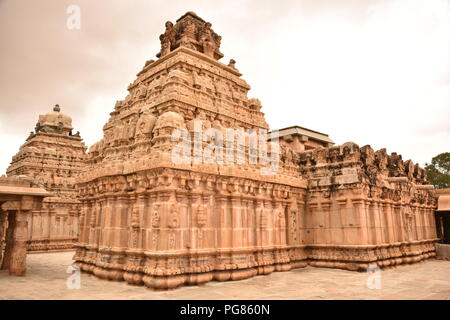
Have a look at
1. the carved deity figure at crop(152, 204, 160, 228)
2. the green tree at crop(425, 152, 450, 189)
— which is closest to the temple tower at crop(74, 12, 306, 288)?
the carved deity figure at crop(152, 204, 160, 228)

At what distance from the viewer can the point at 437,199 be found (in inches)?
971

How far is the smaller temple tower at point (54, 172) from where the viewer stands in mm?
26297

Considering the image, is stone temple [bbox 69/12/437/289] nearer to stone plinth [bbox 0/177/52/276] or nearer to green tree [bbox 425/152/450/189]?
stone plinth [bbox 0/177/52/276]

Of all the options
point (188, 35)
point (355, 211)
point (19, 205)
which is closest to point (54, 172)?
point (19, 205)

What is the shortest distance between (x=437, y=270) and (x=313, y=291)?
8.95 metres

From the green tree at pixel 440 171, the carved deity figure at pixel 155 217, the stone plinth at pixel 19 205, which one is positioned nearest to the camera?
the carved deity figure at pixel 155 217

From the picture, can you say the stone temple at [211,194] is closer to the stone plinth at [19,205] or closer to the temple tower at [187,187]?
the temple tower at [187,187]

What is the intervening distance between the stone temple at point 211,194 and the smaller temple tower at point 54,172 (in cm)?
1334

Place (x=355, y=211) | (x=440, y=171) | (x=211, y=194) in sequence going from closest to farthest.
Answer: (x=211, y=194) → (x=355, y=211) → (x=440, y=171)

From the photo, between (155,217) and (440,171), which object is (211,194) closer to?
(155,217)

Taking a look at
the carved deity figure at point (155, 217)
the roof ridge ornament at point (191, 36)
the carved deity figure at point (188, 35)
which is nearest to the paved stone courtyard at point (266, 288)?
the carved deity figure at point (155, 217)

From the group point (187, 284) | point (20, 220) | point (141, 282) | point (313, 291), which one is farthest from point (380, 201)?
point (20, 220)

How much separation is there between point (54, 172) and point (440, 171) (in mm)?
48261

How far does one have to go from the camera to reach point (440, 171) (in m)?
45.6
